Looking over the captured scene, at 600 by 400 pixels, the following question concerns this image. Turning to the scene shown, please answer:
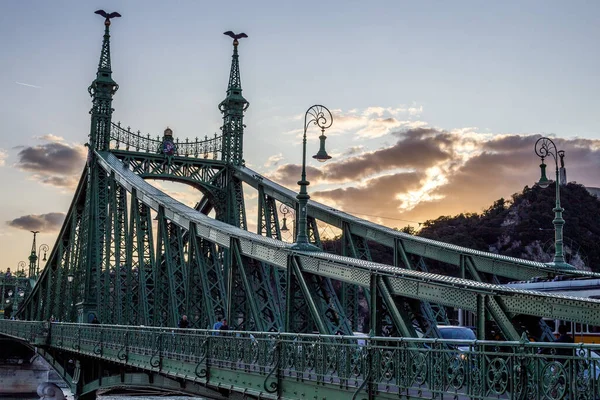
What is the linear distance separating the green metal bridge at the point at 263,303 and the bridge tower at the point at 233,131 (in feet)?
0.26

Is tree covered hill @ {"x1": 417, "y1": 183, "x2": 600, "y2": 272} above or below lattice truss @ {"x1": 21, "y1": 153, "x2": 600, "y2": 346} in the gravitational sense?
above

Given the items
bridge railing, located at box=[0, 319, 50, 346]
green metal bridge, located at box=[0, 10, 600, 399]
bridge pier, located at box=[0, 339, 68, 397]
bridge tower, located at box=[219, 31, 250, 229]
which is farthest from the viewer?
bridge pier, located at box=[0, 339, 68, 397]

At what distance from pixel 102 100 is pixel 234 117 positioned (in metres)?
7.15

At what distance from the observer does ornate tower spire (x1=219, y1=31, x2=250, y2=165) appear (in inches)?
1726

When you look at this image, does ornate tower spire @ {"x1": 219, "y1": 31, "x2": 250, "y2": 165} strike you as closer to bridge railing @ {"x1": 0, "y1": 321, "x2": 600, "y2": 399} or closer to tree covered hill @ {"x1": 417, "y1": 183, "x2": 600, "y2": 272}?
bridge railing @ {"x1": 0, "y1": 321, "x2": 600, "y2": 399}

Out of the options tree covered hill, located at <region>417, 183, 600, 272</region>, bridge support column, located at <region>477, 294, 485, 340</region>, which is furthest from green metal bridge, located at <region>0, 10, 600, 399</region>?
tree covered hill, located at <region>417, 183, 600, 272</region>

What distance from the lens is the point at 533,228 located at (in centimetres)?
9175

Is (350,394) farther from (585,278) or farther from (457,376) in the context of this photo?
(585,278)

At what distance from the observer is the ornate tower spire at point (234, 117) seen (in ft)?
144

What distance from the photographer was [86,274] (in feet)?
144

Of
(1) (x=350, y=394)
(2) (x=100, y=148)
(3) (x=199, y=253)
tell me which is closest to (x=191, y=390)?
(3) (x=199, y=253)

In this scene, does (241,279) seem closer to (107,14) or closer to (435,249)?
(435,249)

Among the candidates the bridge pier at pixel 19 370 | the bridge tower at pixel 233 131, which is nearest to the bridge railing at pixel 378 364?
the bridge tower at pixel 233 131

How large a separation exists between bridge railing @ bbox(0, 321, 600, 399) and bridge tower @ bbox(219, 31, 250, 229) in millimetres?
17105
